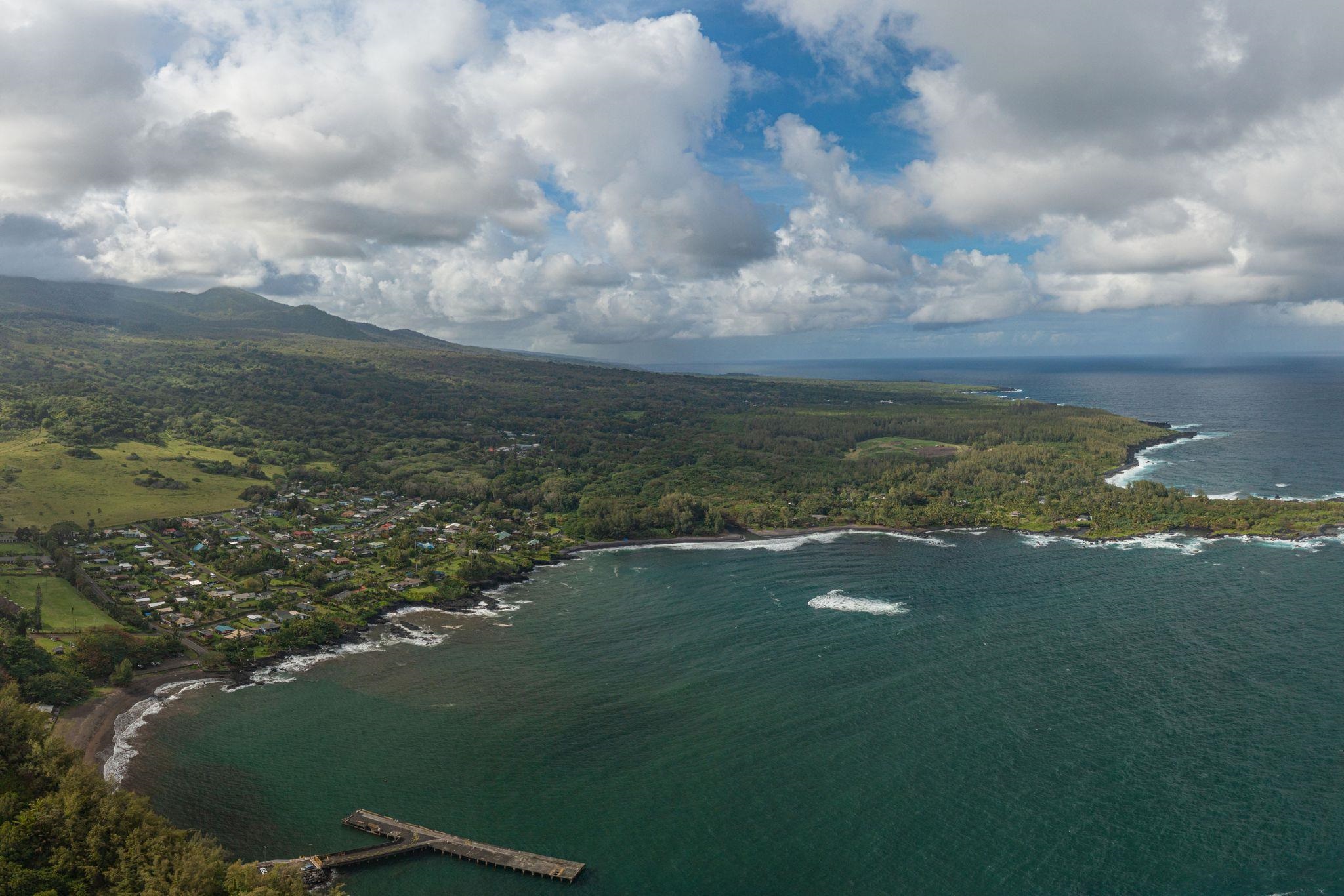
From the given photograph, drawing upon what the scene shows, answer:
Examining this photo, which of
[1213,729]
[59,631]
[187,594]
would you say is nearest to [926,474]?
[1213,729]

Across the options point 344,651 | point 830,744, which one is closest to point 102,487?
point 344,651

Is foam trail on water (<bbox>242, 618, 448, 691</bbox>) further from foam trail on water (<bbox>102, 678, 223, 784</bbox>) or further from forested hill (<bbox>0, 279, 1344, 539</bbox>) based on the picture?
forested hill (<bbox>0, 279, 1344, 539</bbox>)

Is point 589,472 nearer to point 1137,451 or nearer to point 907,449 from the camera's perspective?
point 907,449

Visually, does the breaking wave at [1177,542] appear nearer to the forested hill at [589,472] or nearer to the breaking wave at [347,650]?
the forested hill at [589,472]

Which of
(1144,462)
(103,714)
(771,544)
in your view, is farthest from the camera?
(1144,462)

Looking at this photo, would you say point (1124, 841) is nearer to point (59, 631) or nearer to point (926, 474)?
point (59, 631)
